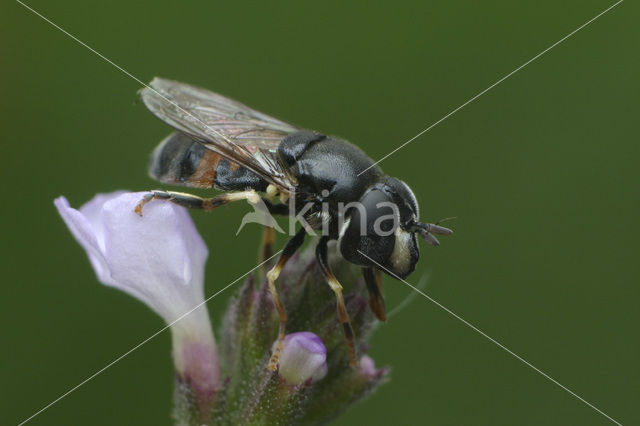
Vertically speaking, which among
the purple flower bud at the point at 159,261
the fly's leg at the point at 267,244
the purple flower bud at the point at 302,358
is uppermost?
the purple flower bud at the point at 159,261

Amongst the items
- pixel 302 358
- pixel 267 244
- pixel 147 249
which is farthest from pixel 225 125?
pixel 302 358

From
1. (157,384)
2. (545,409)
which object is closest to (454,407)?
(545,409)

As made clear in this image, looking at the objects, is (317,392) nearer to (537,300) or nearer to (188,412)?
(188,412)

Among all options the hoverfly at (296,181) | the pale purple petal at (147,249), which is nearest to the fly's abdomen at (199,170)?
the hoverfly at (296,181)

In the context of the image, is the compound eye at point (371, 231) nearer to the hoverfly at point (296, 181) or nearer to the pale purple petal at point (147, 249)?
the hoverfly at point (296, 181)

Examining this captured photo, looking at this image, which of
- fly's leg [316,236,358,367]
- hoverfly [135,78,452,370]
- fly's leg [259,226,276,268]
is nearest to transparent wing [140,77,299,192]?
hoverfly [135,78,452,370]

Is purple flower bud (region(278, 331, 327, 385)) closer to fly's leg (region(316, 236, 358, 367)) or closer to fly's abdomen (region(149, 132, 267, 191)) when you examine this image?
fly's leg (region(316, 236, 358, 367))
